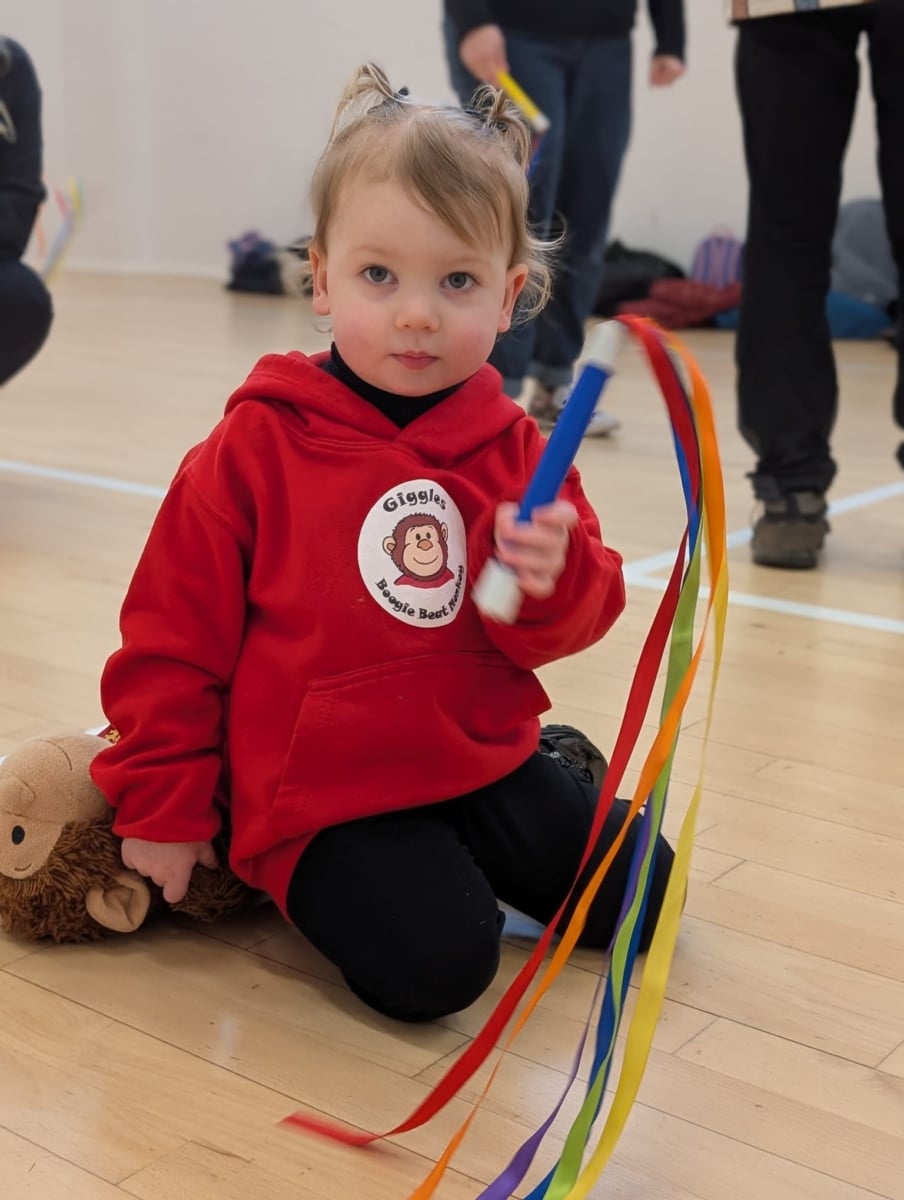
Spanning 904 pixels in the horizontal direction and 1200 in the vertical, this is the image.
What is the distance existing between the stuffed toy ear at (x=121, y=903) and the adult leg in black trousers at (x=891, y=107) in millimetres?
1328

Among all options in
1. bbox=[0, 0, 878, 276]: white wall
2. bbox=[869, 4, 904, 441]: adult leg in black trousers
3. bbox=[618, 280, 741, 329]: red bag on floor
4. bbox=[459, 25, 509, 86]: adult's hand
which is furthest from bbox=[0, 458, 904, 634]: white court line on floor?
bbox=[0, 0, 878, 276]: white wall

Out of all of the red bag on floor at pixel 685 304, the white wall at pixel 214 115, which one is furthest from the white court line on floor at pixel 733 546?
the white wall at pixel 214 115

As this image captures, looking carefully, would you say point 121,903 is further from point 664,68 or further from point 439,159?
point 664,68

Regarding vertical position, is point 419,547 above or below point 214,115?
above

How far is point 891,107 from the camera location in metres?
2.00

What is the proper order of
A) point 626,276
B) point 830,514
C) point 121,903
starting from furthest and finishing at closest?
point 626,276 < point 830,514 < point 121,903

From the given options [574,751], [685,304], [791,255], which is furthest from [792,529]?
[685,304]

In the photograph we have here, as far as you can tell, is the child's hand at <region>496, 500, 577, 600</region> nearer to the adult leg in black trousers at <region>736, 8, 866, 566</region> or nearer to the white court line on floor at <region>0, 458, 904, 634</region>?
the white court line on floor at <region>0, 458, 904, 634</region>

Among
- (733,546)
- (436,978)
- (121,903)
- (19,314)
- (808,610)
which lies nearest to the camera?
(436,978)

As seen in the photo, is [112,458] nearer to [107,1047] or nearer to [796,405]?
[796,405]

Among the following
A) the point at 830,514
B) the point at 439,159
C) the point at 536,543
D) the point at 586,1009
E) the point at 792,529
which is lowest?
the point at 830,514

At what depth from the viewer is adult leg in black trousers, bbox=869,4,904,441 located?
1.96 metres

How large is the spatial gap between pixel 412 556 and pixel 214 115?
20.2 ft

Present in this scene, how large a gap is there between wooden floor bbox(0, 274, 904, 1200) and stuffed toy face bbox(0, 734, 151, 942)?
0.08 feet
